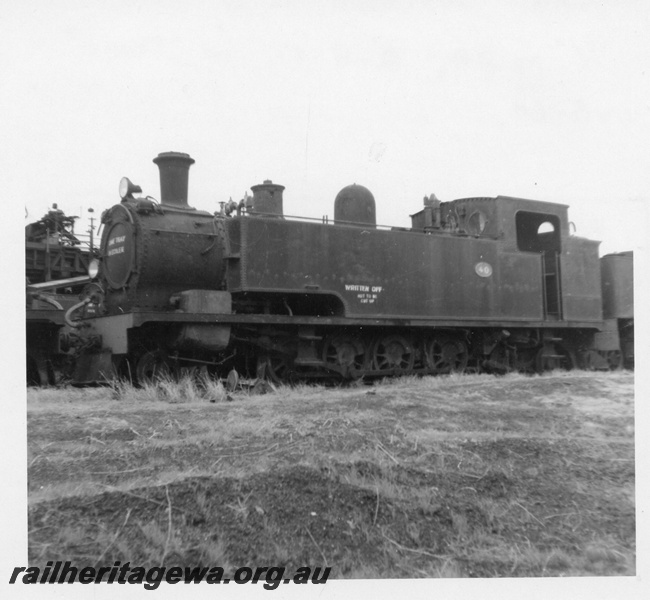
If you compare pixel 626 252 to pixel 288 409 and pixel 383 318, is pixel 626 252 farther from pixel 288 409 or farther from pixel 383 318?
pixel 288 409

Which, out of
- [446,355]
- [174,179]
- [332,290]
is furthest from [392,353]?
[174,179]

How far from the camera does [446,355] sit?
10617mm

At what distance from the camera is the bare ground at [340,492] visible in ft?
11.2

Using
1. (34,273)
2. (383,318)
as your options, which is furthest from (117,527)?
(34,273)

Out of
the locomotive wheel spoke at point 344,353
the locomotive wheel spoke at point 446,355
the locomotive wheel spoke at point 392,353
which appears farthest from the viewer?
the locomotive wheel spoke at point 446,355

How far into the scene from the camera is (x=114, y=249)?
29.0 ft

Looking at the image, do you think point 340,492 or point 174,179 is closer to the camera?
point 340,492

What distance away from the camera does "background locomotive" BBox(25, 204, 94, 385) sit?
8594 mm

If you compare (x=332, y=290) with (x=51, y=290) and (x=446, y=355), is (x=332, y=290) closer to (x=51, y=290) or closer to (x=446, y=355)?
(x=446, y=355)

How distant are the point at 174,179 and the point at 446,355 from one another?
465cm

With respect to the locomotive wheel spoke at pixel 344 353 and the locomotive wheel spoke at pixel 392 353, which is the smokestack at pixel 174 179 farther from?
the locomotive wheel spoke at pixel 392 353

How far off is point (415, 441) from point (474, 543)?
1.24m

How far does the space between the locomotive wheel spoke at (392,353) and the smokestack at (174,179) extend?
322 cm

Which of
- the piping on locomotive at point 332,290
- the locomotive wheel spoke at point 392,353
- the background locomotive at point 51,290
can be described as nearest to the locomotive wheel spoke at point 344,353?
the piping on locomotive at point 332,290
